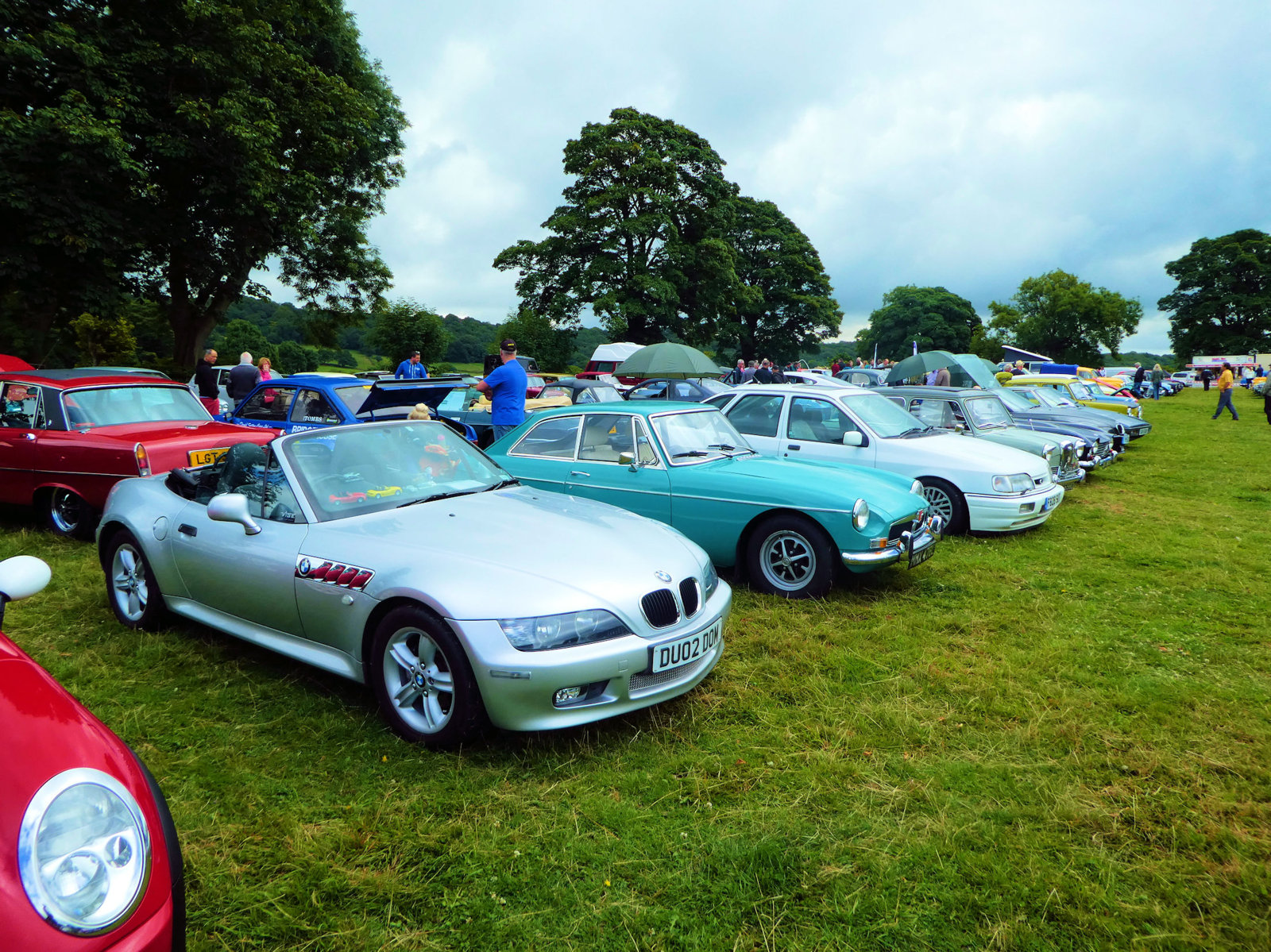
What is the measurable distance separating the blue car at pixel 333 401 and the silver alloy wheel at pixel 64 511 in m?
2.16

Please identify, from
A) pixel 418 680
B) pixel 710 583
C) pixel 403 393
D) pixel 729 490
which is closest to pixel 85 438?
pixel 403 393

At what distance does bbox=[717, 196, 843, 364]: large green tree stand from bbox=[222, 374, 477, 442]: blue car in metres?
38.3

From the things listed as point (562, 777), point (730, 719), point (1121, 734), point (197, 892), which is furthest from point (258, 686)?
point (1121, 734)

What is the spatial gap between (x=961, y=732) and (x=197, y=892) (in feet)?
10.6

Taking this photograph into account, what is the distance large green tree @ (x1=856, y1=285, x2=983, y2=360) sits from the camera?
78375 mm

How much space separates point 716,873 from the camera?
263cm

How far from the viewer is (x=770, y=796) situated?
3094mm

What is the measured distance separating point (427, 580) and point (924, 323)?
8358 centimetres

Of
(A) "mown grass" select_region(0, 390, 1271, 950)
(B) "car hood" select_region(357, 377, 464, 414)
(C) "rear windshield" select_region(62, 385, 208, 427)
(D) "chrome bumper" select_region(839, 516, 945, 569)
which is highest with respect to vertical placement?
(B) "car hood" select_region(357, 377, 464, 414)

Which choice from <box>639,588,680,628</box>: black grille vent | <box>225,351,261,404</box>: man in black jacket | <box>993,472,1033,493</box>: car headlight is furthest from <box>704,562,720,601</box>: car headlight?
<box>225,351,261,404</box>: man in black jacket

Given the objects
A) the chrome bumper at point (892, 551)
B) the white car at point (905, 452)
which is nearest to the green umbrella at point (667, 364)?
the white car at point (905, 452)

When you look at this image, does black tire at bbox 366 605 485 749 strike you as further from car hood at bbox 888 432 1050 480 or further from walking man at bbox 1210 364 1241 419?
walking man at bbox 1210 364 1241 419

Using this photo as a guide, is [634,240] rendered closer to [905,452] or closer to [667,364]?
[667,364]

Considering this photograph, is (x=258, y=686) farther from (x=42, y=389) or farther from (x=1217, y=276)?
(x=1217, y=276)
